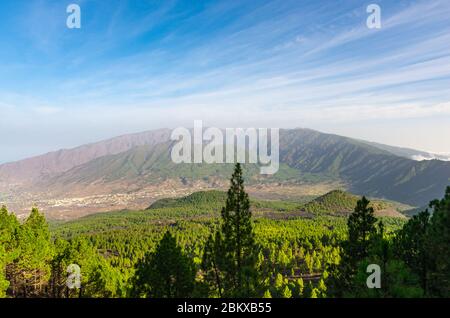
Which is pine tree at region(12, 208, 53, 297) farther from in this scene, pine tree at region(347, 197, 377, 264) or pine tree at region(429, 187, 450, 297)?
pine tree at region(429, 187, 450, 297)

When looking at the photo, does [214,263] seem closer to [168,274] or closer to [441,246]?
[168,274]

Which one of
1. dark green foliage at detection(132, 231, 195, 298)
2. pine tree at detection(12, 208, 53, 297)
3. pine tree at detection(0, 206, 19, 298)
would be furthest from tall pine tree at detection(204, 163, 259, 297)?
pine tree at detection(12, 208, 53, 297)

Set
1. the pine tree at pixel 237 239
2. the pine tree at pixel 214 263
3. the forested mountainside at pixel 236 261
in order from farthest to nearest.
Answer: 1. the pine tree at pixel 214 263
2. the pine tree at pixel 237 239
3. the forested mountainside at pixel 236 261

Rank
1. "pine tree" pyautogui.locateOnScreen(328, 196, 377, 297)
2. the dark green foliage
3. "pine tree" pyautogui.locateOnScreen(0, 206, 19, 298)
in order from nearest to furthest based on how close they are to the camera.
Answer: "pine tree" pyautogui.locateOnScreen(328, 196, 377, 297) → the dark green foliage → "pine tree" pyautogui.locateOnScreen(0, 206, 19, 298)

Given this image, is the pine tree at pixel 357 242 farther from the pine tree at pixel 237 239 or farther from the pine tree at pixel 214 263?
the pine tree at pixel 214 263

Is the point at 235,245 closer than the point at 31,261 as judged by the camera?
Yes

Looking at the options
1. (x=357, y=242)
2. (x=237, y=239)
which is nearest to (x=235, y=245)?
(x=237, y=239)

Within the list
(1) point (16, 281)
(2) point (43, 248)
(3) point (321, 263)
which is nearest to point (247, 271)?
(2) point (43, 248)

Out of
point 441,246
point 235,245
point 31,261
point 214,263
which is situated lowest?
point 31,261

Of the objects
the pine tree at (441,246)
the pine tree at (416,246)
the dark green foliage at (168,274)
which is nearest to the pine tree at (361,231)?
the pine tree at (416,246)

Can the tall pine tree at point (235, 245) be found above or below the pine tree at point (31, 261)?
above

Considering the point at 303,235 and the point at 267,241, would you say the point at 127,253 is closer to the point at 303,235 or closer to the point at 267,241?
the point at 267,241
